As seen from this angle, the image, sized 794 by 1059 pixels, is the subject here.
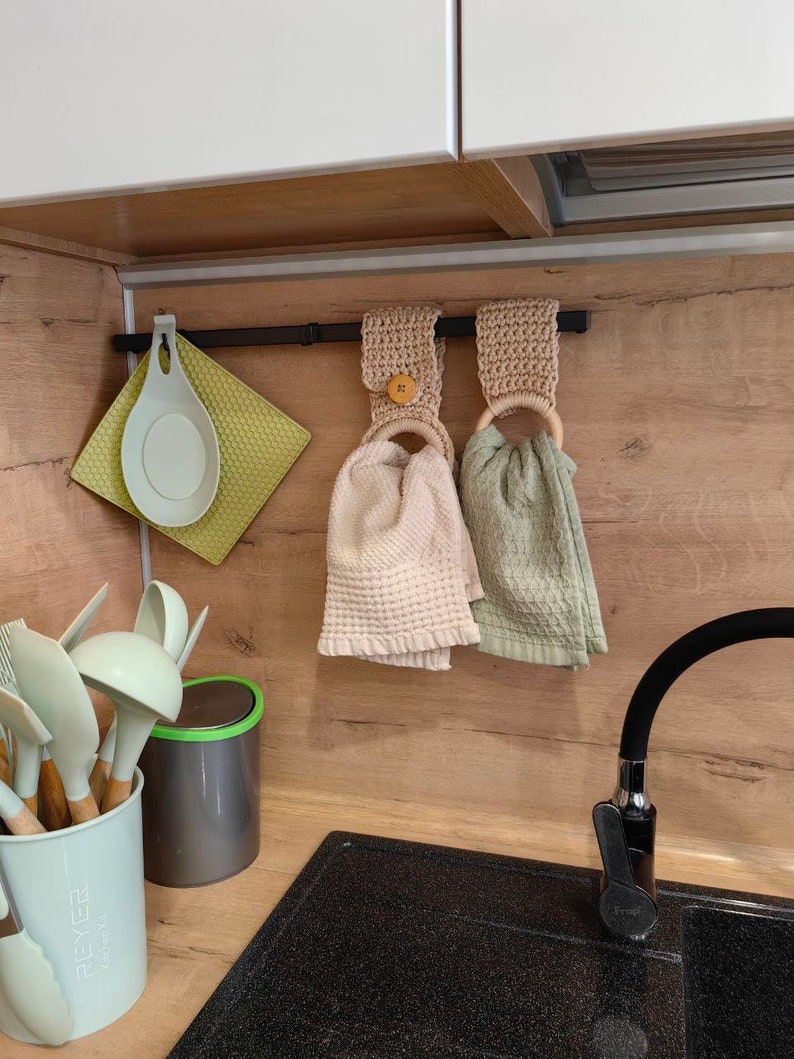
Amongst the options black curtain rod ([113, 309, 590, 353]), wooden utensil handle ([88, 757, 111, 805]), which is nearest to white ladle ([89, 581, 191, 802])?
wooden utensil handle ([88, 757, 111, 805])

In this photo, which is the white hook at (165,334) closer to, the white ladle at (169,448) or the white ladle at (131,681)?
the white ladle at (169,448)

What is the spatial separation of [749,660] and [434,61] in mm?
662

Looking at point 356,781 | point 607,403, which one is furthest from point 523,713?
point 607,403

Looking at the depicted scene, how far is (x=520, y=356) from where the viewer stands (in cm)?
88

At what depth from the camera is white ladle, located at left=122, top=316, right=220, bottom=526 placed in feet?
3.30

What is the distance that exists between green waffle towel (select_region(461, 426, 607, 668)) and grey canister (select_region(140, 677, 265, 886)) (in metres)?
0.29

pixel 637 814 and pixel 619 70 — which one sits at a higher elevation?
pixel 619 70

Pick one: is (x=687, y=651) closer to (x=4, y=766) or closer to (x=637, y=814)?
(x=637, y=814)

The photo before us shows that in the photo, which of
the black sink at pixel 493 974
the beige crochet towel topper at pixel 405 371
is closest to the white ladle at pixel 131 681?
the black sink at pixel 493 974

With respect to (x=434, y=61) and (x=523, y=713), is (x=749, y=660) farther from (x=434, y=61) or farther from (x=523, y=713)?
(x=434, y=61)

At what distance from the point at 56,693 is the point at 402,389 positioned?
18.2 inches

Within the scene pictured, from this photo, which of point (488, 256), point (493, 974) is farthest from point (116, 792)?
point (488, 256)

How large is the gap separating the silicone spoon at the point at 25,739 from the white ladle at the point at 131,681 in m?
0.05

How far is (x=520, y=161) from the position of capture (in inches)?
25.4
